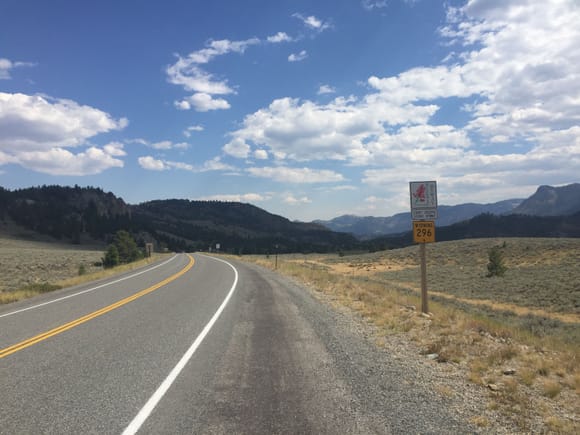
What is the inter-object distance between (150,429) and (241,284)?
15654 millimetres

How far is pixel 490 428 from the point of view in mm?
4441

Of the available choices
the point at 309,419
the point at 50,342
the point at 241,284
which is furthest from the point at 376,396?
the point at 241,284

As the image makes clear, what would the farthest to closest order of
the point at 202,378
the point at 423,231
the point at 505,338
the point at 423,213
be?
the point at 423,213 → the point at 423,231 → the point at 505,338 → the point at 202,378

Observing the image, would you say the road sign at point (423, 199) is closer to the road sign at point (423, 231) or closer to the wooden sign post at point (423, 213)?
the wooden sign post at point (423, 213)

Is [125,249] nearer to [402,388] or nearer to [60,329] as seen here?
[60,329]

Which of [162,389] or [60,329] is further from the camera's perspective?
[60,329]

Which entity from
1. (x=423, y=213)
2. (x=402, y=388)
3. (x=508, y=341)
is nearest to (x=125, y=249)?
(x=423, y=213)

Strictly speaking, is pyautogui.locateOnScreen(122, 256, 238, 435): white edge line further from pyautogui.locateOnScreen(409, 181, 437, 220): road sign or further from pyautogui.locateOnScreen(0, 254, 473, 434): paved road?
pyautogui.locateOnScreen(409, 181, 437, 220): road sign

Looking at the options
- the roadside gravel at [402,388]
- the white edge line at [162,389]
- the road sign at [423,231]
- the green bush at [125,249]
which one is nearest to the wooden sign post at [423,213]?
the road sign at [423,231]

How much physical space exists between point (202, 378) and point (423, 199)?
27.5ft

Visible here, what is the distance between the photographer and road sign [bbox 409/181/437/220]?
460 inches

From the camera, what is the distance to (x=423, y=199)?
11797 millimetres

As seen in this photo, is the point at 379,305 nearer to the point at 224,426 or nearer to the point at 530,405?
the point at 530,405

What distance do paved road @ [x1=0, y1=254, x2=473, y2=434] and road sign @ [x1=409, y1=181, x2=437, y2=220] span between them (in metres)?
3.94
